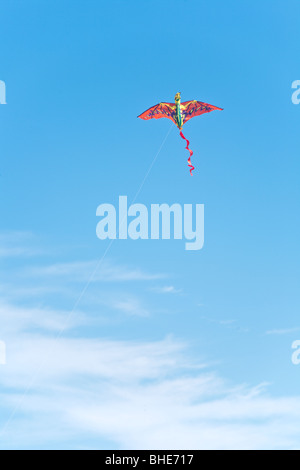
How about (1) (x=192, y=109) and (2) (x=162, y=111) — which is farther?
(2) (x=162, y=111)

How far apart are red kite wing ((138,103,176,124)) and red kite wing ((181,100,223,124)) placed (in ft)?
2.57

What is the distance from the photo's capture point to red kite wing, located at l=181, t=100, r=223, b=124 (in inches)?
1850

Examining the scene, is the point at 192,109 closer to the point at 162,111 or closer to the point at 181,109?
the point at 181,109

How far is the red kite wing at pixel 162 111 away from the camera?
4734cm

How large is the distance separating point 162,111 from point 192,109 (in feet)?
7.33

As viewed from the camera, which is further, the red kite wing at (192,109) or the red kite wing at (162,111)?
the red kite wing at (162,111)

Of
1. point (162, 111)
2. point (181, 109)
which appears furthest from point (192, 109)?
point (162, 111)

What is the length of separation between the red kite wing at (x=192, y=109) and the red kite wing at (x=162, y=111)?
2.57 feet

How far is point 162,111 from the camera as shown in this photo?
47688 mm

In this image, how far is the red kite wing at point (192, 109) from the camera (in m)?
47.0
